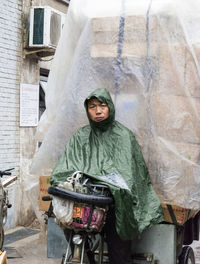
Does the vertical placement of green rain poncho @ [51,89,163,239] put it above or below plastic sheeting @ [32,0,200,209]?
below

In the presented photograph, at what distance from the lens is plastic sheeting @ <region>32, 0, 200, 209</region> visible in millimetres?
4004

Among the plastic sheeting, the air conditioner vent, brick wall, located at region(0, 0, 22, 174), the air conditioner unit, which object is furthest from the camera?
the air conditioner vent

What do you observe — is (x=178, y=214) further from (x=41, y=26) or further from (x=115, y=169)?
(x=41, y=26)

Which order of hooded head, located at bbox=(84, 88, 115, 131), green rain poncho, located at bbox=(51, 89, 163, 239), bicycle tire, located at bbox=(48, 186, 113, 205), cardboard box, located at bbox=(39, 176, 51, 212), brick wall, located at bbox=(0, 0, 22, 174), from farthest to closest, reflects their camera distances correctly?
brick wall, located at bbox=(0, 0, 22, 174) < cardboard box, located at bbox=(39, 176, 51, 212) < hooded head, located at bbox=(84, 88, 115, 131) < green rain poncho, located at bbox=(51, 89, 163, 239) < bicycle tire, located at bbox=(48, 186, 113, 205)

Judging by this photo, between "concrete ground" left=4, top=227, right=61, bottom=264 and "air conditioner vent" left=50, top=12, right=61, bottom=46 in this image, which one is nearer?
"concrete ground" left=4, top=227, right=61, bottom=264

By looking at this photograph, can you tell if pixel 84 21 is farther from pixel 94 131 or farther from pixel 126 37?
pixel 94 131

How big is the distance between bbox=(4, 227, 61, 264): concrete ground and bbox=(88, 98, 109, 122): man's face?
103 inches

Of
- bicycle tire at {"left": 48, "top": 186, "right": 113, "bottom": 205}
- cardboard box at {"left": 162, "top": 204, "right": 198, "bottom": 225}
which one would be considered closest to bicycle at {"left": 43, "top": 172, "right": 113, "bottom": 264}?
bicycle tire at {"left": 48, "top": 186, "right": 113, "bottom": 205}

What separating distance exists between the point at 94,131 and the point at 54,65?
1071 mm

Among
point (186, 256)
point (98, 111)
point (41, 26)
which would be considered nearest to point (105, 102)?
point (98, 111)

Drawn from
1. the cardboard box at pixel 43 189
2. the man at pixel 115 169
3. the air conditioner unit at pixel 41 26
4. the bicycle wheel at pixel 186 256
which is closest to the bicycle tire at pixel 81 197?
the man at pixel 115 169

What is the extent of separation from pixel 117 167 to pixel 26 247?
3.16 meters

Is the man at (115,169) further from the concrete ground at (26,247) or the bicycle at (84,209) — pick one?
the concrete ground at (26,247)

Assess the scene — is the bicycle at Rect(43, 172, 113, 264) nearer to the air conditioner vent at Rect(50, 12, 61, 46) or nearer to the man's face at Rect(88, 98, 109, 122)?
the man's face at Rect(88, 98, 109, 122)
